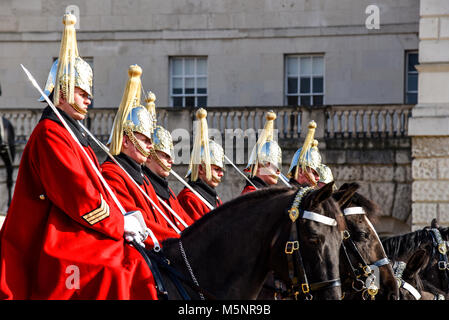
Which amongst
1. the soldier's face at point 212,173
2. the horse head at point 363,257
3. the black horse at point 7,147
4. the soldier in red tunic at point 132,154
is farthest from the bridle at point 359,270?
the black horse at point 7,147

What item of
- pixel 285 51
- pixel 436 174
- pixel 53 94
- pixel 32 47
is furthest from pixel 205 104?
pixel 53 94

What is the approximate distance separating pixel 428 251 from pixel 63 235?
15.5 ft

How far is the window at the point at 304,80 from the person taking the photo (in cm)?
2194

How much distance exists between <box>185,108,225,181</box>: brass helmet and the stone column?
766 centimetres

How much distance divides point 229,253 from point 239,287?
20cm

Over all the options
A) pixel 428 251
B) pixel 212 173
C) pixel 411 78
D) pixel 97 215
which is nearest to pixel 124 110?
A: pixel 97 215

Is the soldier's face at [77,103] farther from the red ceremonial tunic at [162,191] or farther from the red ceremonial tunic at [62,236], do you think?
the red ceremonial tunic at [162,191]

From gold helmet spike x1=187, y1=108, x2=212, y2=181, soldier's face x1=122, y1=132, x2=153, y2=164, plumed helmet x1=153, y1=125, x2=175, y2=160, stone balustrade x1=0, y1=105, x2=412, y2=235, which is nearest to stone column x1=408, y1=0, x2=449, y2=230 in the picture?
stone balustrade x1=0, y1=105, x2=412, y2=235

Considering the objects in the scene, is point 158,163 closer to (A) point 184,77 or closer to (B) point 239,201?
Result: (B) point 239,201

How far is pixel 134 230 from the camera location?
5.64 metres

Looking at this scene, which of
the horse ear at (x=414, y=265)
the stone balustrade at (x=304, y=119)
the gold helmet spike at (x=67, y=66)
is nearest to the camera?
the gold helmet spike at (x=67, y=66)

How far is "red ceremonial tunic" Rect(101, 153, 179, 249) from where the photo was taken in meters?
6.43
